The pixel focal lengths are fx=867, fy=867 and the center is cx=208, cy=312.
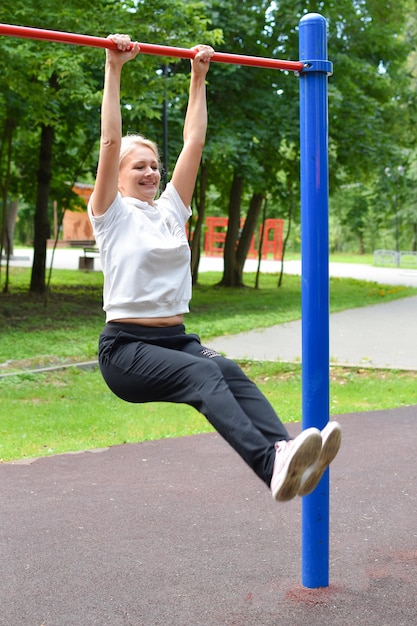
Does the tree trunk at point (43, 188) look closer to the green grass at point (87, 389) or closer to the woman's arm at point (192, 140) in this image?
the green grass at point (87, 389)

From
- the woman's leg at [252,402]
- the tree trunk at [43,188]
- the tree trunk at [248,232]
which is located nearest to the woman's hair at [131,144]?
the woman's leg at [252,402]

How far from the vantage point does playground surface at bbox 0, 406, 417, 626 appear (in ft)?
11.3

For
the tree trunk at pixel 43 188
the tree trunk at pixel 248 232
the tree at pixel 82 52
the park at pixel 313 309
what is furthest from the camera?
the tree trunk at pixel 248 232

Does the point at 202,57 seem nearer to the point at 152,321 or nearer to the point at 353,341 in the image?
the point at 152,321

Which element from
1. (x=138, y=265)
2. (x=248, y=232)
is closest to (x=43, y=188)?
(x=248, y=232)

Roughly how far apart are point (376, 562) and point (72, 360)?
5.82 meters

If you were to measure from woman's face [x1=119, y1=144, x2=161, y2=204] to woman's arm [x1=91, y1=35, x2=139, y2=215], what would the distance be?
A: 0.21 m

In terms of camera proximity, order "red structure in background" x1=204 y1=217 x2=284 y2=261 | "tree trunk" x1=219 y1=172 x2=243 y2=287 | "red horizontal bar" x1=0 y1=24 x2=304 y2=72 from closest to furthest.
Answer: "red horizontal bar" x1=0 y1=24 x2=304 y2=72, "tree trunk" x1=219 y1=172 x2=243 y2=287, "red structure in background" x1=204 y1=217 x2=284 y2=261

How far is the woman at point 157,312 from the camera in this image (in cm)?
294

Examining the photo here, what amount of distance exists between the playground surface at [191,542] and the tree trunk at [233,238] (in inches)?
552

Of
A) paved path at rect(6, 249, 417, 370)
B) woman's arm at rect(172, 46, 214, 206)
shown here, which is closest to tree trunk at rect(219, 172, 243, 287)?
paved path at rect(6, 249, 417, 370)

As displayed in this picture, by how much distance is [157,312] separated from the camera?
10.7ft

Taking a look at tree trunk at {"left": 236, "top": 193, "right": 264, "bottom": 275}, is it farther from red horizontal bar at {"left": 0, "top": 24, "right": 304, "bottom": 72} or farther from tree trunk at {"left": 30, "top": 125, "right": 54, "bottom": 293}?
red horizontal bar at {"left": 0, "top": 24, "right": 304, "bottom": 72}

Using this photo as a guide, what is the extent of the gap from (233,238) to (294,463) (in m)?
17.5
